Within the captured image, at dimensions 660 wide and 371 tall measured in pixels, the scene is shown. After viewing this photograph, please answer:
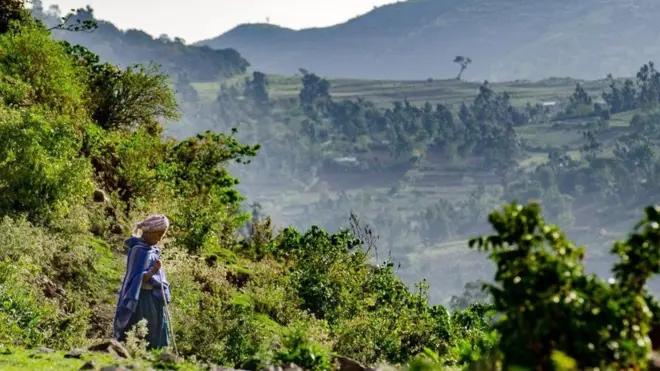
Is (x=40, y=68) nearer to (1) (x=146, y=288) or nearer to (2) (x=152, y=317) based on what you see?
(1) (x=146, y=288)

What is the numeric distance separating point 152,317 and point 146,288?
1.37 ft

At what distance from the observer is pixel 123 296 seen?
14242 millimetres

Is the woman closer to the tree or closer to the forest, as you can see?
the forest

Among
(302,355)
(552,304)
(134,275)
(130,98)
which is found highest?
(552,304)

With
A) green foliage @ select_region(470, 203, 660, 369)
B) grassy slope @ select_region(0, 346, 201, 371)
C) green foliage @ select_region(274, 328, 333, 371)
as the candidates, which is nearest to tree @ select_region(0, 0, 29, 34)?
grassy slope @ select_region(0, 346, 201, 371)

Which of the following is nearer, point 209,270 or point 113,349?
point 113,349

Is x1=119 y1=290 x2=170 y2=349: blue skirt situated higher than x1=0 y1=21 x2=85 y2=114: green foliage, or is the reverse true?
x1=0 y1=21 x2=85 y2=114: green foliage

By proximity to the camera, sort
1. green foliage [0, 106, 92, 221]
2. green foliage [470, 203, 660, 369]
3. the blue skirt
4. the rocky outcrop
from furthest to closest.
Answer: green foliage [0, 106, 92, 221], the blue skirt, the rocky outcrop, green foliage [470, 203, 660, 369]

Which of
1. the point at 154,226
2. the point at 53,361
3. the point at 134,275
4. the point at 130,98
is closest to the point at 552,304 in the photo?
the point at 53,361

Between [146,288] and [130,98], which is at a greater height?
[130,98]

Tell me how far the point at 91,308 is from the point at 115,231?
5398 mm

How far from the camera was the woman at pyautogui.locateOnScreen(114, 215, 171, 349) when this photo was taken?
14125 mm

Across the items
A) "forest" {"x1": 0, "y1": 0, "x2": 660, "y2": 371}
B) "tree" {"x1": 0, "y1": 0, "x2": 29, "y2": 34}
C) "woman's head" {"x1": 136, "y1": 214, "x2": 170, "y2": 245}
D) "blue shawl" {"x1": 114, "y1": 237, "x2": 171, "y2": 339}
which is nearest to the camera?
"forest" {"x1": 0, "y1": 0, "x2": 660, "y2": 371}

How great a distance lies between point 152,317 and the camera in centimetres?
1431
